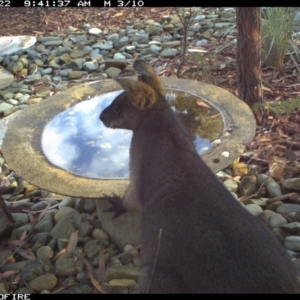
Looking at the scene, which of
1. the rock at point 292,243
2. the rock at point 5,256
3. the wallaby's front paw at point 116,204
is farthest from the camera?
the rock at point 5,256

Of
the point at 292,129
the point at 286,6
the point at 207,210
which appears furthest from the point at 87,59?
the point at 207,210

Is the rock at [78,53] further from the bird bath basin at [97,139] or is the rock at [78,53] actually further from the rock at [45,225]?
the rock at [45,225]

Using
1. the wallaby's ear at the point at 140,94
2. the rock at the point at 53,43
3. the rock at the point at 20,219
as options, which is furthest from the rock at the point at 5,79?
the wallaby's ear at the point at 140,94

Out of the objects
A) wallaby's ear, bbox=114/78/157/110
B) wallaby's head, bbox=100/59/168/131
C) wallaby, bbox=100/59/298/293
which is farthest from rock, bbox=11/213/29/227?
wallaby's ear, bbox=114/78/157/110

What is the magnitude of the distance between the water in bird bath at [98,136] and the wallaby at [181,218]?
379 mm

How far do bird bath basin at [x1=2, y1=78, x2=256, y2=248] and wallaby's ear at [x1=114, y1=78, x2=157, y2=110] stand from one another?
551 mm

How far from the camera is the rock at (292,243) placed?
357 cm

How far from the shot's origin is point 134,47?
22.7 feet

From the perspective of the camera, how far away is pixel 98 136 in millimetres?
4043

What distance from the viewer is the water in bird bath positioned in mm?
3676

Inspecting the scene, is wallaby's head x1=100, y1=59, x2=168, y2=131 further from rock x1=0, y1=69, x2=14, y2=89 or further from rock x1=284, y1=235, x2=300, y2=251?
rock x1=0, y1=69, x2=14, y2=89

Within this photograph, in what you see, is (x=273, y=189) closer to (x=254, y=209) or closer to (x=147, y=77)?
(x=254, y=209)

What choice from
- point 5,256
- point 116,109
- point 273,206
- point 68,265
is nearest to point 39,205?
point 5,256

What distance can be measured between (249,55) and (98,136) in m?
1.69
